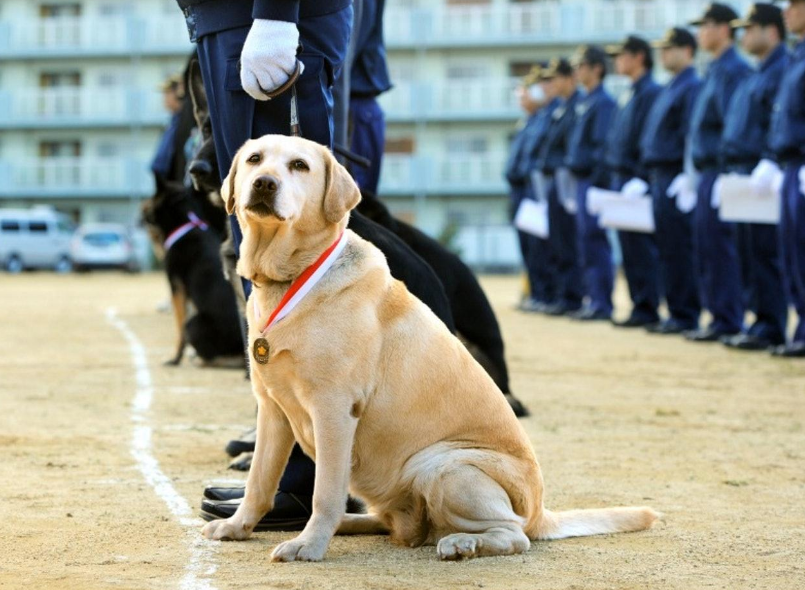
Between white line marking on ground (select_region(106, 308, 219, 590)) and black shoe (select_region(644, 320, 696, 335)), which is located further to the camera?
black shoe (select_region(644, 320, 696, 335))

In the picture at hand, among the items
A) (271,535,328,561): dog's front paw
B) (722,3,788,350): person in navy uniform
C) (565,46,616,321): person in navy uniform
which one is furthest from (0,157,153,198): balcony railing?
(271,535,328,561): dog's front paw

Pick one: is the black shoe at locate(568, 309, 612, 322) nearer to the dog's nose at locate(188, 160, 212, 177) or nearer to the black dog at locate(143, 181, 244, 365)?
the black dog at locate(143, 181, 244, 365)

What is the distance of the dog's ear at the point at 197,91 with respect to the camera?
6.25 m

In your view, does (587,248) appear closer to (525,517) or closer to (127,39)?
(525,517)

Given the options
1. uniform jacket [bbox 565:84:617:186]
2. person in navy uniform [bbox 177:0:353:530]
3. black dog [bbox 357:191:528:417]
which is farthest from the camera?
uniform jacket [bbox 565:84:617:186]

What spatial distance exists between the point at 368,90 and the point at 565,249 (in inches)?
464

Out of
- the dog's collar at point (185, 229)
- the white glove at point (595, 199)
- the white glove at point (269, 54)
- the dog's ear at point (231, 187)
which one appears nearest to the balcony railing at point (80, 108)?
the white glove at point (595, 199)

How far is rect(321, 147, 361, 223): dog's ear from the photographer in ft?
13.2

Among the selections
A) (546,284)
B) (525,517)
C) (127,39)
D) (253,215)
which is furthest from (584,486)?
(127,39)

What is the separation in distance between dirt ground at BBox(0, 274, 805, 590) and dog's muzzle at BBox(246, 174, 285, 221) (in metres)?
0.96

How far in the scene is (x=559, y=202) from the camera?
61.0ft

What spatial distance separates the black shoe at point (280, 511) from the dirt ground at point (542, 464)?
70 mm

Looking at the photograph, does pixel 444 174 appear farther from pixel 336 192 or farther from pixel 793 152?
pixel 336 192

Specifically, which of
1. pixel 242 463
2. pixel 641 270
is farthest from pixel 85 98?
pixel 242 463
